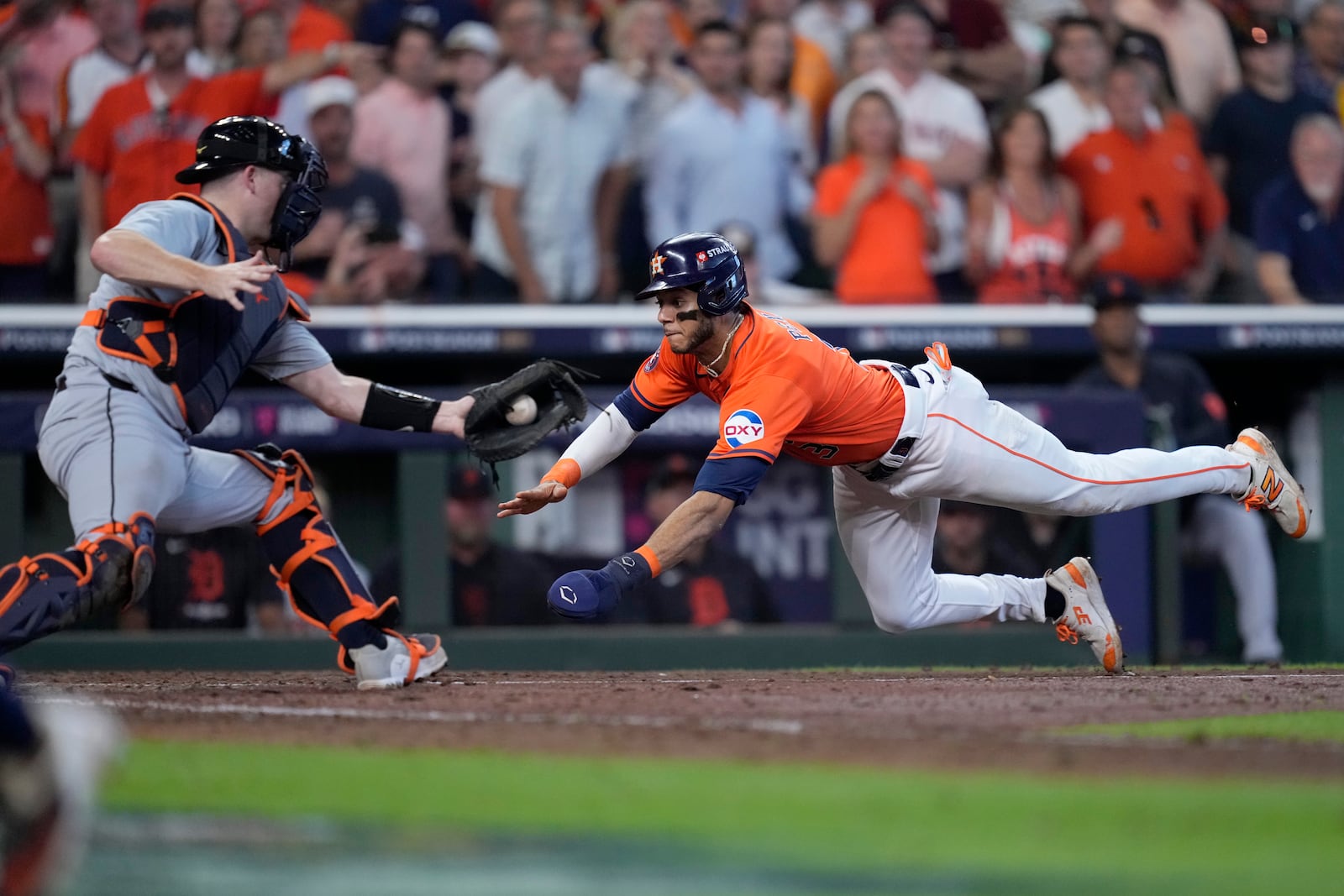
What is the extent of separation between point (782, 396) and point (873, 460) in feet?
1.76

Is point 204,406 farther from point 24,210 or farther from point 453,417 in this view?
point 24,210

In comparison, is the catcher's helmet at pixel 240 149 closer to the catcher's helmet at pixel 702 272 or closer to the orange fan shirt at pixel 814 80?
the catcher's helmet at pixel 702 272

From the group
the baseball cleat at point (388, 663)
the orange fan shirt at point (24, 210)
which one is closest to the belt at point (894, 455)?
the baseball cleat at point (388, 663)

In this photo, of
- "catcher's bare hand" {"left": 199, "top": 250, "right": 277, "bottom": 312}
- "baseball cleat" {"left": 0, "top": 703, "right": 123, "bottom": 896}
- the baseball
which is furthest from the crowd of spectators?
"baseball cleat" {"left": 0, "top": 703, "right": 123, "bottom": 896}

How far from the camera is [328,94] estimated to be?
8.05 metres

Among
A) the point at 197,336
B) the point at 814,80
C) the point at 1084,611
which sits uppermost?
the point at 814,80

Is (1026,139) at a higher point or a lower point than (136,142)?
higher

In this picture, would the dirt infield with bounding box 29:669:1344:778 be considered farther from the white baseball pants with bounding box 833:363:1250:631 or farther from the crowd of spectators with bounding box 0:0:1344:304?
the crowd of spectators with bounding box 0:0:1344:304

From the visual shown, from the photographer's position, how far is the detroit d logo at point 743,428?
15.9 feet

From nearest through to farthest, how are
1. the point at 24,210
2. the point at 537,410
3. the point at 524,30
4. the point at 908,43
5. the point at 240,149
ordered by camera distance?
1. the point at 240,149
2. the point at 537,410
3. the point at 24,210
4. the point at 524,30
5. the point at 908,43

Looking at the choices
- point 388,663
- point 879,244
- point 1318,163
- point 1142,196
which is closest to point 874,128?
point 879,244

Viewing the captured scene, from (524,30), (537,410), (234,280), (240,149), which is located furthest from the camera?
(524,30)

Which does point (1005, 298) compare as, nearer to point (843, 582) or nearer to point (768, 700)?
point (843, 582)

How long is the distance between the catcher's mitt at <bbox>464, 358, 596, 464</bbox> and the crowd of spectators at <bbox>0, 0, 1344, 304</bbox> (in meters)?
2.82
